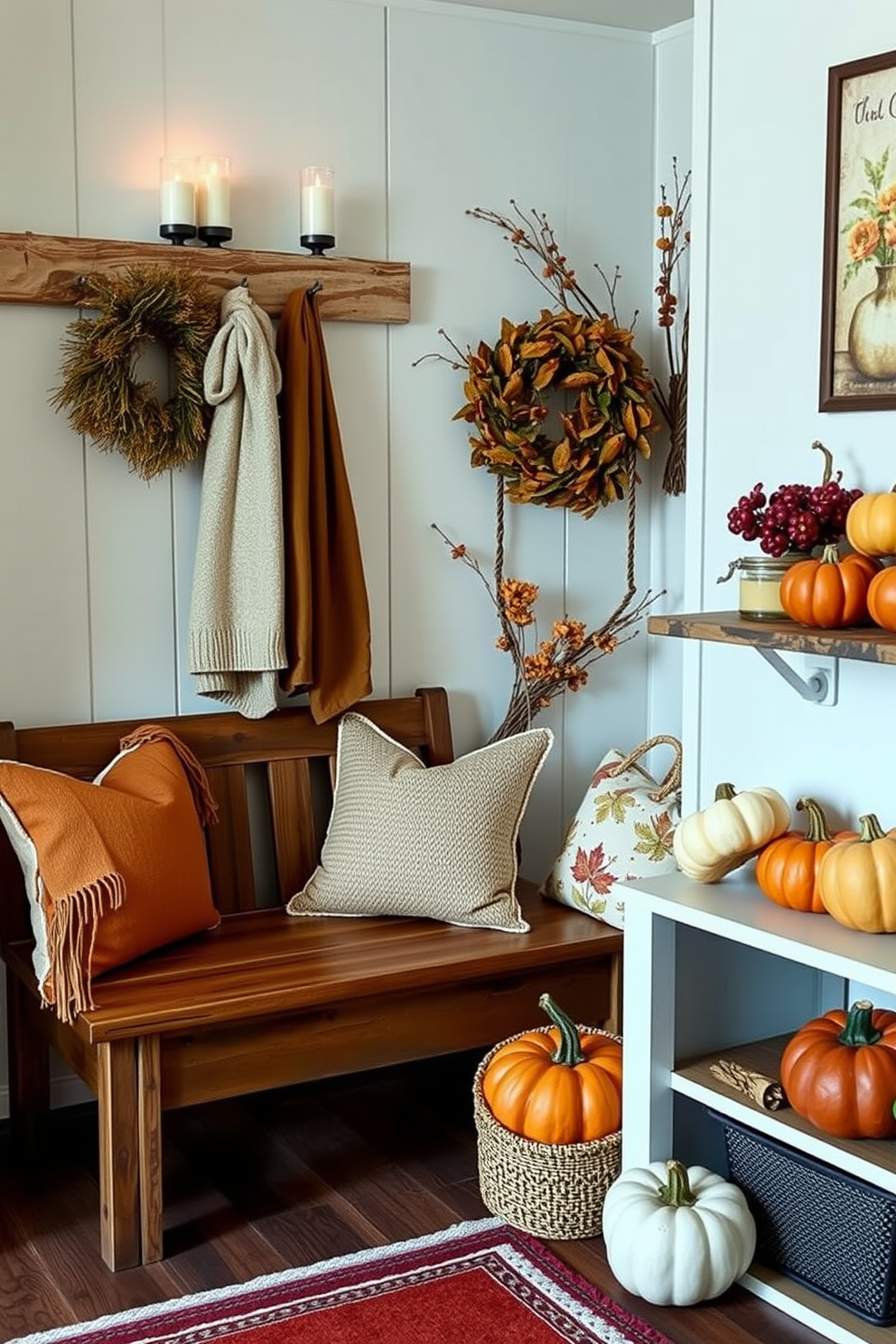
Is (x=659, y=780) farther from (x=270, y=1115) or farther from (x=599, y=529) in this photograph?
(x=270, y=1115)

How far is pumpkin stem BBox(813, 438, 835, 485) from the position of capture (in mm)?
2459

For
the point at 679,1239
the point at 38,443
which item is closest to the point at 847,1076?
the point at 679,1239

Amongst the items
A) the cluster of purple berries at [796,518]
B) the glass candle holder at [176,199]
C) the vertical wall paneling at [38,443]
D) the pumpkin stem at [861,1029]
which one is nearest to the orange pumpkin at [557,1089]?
the pumpkin stem at [861,1029]

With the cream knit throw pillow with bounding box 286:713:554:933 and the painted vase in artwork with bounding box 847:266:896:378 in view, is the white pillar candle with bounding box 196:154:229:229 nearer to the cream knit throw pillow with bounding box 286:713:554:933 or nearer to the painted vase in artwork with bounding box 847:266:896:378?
the cream knit throw pillow with bounding box 286:713:554:933

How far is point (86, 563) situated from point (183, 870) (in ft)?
2.26

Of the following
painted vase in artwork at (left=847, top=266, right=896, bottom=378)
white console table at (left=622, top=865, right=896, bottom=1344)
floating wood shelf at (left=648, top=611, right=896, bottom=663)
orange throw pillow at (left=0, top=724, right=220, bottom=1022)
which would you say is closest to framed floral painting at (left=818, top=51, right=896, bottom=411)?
painted vase in artwork at (left=847, top=266, right=896, bottom=378)

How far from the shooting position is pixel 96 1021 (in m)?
2.55

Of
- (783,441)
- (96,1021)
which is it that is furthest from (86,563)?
(783,441)

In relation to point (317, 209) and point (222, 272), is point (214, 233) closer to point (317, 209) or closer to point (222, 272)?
point (222, 272)

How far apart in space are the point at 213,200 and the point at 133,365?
1.23 ft

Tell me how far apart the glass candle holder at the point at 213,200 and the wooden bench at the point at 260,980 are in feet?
3.23

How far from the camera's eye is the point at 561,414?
3.50 m

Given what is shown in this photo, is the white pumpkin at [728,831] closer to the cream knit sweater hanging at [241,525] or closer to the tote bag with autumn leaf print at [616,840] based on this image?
the tote bag with autumn leaf print at [616,840]

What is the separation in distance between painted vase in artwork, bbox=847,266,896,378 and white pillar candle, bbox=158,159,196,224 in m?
1.36
